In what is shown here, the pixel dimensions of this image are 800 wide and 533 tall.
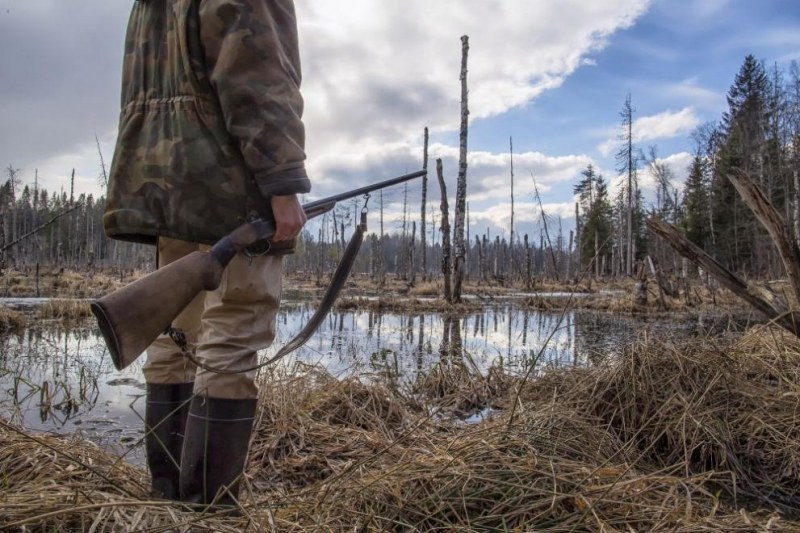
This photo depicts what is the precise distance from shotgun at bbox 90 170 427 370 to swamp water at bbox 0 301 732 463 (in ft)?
1.84

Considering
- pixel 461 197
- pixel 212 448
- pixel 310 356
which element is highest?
pixel 461 197

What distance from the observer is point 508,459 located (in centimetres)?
194

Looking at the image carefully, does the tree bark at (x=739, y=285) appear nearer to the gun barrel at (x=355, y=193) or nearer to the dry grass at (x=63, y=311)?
the gun barrel at (x=355, y=193)

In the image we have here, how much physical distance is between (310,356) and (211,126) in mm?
4855

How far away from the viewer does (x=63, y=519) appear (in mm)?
1373

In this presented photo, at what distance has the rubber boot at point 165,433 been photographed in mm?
1916

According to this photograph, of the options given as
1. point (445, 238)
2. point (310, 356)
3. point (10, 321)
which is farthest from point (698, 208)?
point (10, 321)

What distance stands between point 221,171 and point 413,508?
133 centimetres

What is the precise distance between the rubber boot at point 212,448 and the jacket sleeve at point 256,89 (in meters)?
0.77

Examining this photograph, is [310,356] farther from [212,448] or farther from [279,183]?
[279,183]

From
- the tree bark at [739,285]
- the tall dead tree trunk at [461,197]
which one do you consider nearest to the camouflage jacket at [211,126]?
the tree bark at [739,285]

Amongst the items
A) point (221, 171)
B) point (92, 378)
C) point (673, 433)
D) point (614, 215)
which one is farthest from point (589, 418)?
point (614, 215)

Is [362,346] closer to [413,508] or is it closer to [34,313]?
[413,508]

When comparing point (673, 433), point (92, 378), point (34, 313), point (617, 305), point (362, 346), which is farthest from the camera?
point (617, 305)
